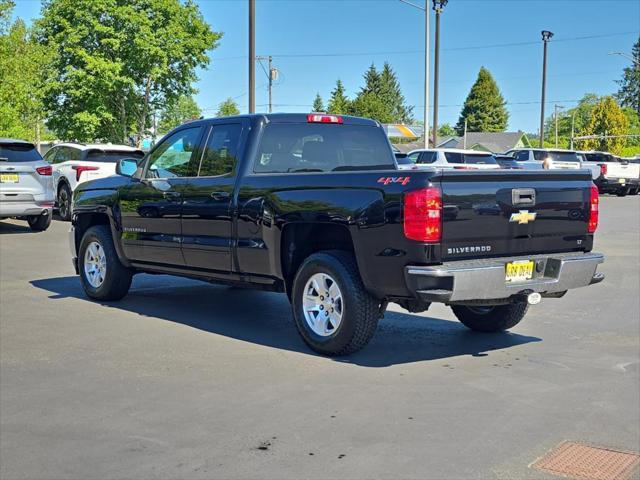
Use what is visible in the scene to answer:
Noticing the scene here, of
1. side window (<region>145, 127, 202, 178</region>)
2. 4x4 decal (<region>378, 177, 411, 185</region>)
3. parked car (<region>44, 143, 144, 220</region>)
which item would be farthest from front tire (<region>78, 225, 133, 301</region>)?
parked car (<region>44, 143, 144, 220</region>)

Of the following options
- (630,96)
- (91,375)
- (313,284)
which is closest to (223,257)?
(313,284)

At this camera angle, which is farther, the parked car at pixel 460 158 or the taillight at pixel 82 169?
the parked car at pixel 460 158

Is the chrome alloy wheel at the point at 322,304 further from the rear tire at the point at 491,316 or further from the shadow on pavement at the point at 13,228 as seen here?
the shadow on pavement at the point at 13,228

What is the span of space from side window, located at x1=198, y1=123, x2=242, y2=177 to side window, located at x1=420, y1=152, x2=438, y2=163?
19581mm

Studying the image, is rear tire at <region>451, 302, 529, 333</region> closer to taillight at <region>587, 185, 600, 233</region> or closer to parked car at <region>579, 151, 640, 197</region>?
taillight at <region>587, 185, 600, 233</region>

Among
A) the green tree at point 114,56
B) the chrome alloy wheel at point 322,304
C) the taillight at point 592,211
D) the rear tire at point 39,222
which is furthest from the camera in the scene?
the green tree at point 114,56

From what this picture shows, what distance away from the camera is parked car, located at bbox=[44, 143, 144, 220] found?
1808 cm

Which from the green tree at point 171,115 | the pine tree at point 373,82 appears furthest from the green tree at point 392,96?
the green tree at point 171,115

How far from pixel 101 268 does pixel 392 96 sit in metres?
134

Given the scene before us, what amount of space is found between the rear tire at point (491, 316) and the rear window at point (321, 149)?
1.58 m

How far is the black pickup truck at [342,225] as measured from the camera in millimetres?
5945

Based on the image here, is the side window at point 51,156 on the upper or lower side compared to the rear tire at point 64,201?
upper

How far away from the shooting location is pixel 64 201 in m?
19.5

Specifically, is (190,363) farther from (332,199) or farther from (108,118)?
(108,118)
